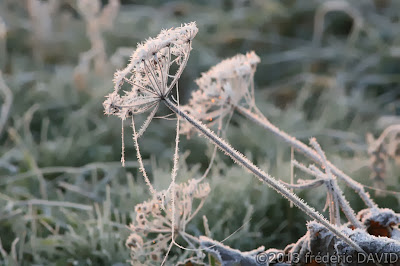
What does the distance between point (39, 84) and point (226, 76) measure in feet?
5.48

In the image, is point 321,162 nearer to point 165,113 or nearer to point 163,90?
point 163,90

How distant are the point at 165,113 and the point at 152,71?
72.2 inches

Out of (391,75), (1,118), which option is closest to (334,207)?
(1,118)

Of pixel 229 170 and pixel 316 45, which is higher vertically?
pixel 316 45

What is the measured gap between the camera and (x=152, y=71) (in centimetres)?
89

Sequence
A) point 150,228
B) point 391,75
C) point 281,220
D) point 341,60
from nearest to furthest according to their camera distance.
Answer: point 150,228 < point 281,220 < point 391,75 < point 341,60

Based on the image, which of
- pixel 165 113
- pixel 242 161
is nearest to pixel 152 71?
pixel 242 161

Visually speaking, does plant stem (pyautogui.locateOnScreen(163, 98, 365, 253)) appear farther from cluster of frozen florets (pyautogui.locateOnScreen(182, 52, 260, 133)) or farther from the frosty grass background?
the frosty grass background

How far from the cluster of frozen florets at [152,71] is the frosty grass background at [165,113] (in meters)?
0.68

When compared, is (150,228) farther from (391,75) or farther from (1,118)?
(391,75)

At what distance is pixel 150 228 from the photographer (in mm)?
1196

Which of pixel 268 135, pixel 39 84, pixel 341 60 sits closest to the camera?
pixel 268 135

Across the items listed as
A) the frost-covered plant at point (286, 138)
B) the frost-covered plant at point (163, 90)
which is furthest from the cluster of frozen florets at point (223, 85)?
the frost-covered plant at point (163, 90)

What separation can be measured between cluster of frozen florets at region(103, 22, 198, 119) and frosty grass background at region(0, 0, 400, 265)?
0.68 m
